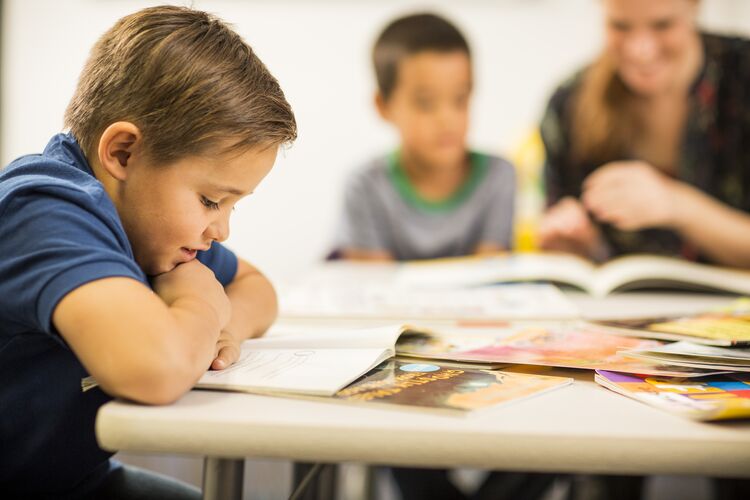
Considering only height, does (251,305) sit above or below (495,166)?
below

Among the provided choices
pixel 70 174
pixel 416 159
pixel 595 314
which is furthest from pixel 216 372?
pixel 416 159

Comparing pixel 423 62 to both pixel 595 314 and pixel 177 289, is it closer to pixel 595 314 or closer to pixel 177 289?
pixel 595 314

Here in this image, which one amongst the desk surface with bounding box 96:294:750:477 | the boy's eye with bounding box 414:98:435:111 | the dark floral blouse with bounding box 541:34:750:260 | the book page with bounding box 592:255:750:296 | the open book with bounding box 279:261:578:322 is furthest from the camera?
the boy's eye with bounding box 414:98:435:111

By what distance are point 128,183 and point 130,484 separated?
331 mm

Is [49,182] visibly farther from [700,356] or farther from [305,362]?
[700,356]

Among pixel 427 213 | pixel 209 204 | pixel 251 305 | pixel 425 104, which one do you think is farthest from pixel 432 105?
pixel 209 204

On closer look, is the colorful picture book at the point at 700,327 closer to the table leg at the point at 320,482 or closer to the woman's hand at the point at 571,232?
the table leg at the point at 320,482

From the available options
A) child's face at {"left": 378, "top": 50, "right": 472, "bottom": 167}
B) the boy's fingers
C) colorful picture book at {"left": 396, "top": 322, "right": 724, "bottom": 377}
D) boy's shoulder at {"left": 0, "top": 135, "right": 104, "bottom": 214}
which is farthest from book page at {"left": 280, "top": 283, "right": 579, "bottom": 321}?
child's face at {"left": 378, "top": 50, "right": 472, "bottom": 167}

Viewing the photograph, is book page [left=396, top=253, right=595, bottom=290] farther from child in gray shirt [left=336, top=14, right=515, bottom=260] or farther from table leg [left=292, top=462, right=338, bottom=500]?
child in gray shirt [left=336, top=14, right=515, bottom=260]

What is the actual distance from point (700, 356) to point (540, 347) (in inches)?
5.7

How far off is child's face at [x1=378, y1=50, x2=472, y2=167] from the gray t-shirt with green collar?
0.08 meters

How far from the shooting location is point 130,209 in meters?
0.64

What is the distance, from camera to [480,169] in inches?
82.0

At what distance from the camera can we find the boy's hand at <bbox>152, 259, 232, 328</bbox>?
625 mm
